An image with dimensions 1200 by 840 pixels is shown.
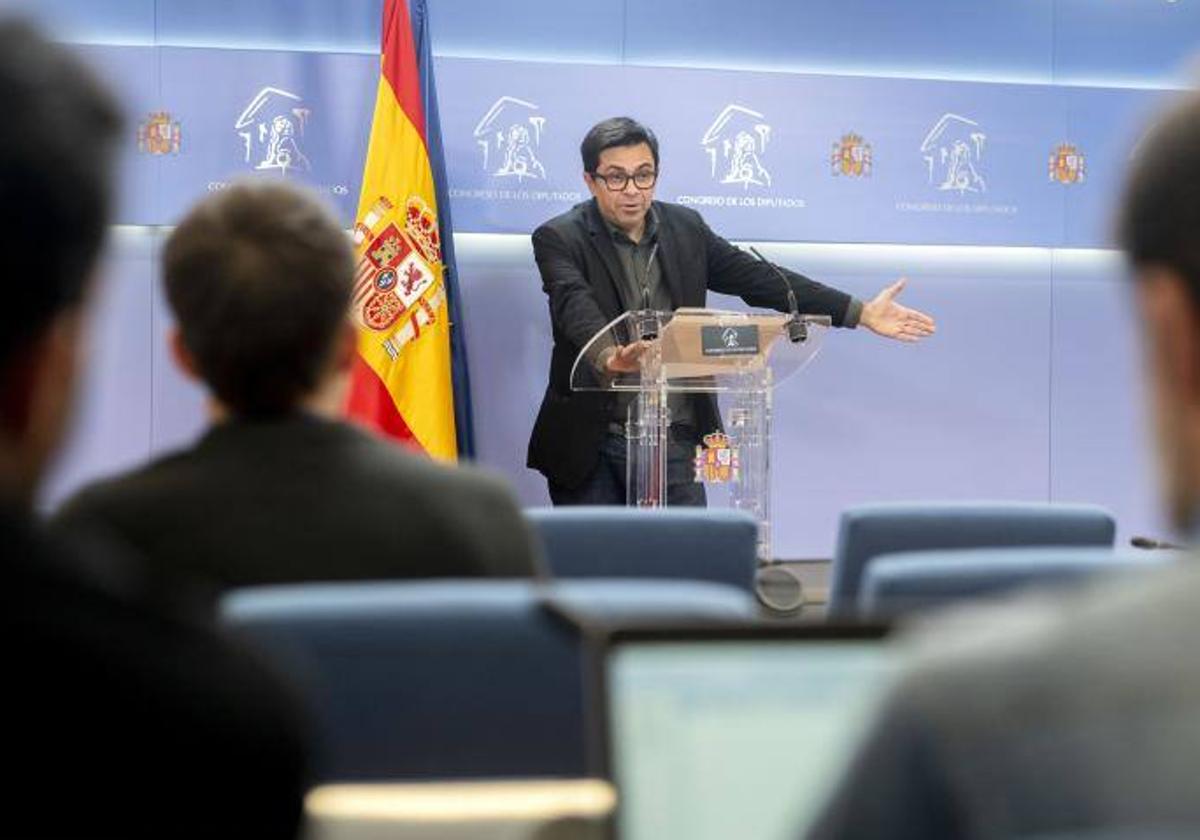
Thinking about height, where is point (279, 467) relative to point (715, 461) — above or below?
above

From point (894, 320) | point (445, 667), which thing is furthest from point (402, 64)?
point (445, 667)

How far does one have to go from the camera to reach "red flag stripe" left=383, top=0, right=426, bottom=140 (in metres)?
5.94

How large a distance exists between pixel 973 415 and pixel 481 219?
2.51 metres

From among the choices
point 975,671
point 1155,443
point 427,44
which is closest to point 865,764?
point 975,671

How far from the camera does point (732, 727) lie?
0.91 m

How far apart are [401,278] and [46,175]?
5.25 metres

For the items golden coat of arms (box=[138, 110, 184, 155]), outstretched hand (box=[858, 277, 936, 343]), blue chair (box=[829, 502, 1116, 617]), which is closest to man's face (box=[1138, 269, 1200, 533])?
blue chair (box=[829, 502, 1116, 617])

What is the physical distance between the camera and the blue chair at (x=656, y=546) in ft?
7.89

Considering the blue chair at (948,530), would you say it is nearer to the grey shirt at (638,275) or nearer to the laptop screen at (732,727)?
the laptop screen at (732,727)

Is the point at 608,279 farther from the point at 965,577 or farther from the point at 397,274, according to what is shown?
the point at 965,577

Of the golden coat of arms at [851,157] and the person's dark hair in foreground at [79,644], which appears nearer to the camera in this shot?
the person's dark hair in foreground at [79,644]

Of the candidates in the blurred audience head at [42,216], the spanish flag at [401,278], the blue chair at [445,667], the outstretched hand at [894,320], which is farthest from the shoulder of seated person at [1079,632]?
the spanish flag at [401,278]

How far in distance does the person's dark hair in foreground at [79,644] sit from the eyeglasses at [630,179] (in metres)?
5.04

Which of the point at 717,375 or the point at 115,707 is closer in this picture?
the point at 115,707
